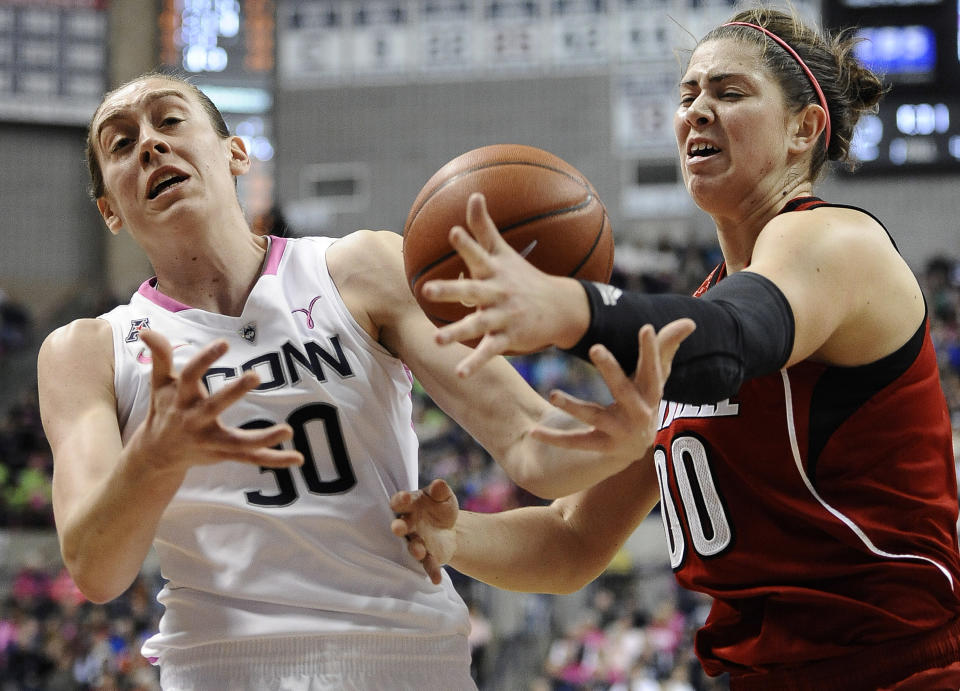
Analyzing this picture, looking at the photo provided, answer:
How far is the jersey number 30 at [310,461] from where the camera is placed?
2.20 meters

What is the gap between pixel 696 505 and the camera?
2340mm

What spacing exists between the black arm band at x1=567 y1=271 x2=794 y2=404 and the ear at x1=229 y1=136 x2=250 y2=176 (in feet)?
4.05

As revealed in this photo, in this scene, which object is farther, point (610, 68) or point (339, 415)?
point (610, 68)

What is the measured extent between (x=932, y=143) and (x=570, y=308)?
12.4m

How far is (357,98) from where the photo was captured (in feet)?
51.3

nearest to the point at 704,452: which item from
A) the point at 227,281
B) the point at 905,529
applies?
the point at 905,529

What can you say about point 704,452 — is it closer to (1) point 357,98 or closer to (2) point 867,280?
(2) point 867,280

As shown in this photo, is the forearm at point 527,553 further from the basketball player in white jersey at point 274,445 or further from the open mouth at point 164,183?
the open mouth at point 164,183

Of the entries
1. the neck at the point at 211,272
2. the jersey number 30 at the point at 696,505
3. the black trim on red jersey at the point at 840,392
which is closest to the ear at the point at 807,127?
the black trim on red jersey at the point at 840,392

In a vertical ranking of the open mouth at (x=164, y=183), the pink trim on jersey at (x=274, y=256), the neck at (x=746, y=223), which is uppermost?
the open mouth at (x=164, y=183)

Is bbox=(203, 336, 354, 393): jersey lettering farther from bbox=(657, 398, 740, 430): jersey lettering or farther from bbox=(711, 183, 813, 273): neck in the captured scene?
bbox=(711, 183, 813, 273): neck

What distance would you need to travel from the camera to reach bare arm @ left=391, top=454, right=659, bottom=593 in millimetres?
2535

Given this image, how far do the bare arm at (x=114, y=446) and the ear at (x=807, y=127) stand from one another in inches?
53.9

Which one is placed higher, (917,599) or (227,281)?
(227,281)
